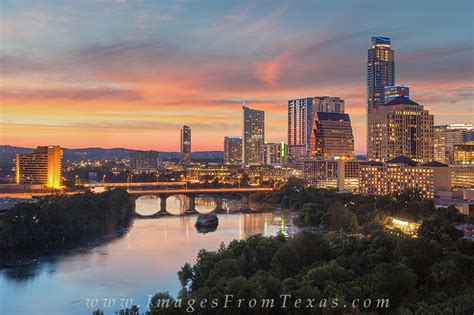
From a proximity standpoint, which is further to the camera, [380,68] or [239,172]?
[380,68]

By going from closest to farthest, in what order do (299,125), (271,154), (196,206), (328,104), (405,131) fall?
(196,206) < (405,131) < (328,104) < (299,125) < (271,154)

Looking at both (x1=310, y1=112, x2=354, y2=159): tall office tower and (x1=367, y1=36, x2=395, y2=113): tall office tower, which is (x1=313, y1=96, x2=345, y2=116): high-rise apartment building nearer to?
(x1=367, y1=36, x2=395, y2=113): tall office tower

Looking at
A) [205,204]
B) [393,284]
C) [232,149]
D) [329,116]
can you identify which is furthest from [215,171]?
[393,284]

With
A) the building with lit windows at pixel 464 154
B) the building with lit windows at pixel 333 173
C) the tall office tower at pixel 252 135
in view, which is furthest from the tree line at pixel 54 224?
the tall office tower at pixel 252 135

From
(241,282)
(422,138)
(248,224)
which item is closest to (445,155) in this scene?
(422,138)

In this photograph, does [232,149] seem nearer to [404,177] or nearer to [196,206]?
[196,206]

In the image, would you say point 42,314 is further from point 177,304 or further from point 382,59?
point 382,59
